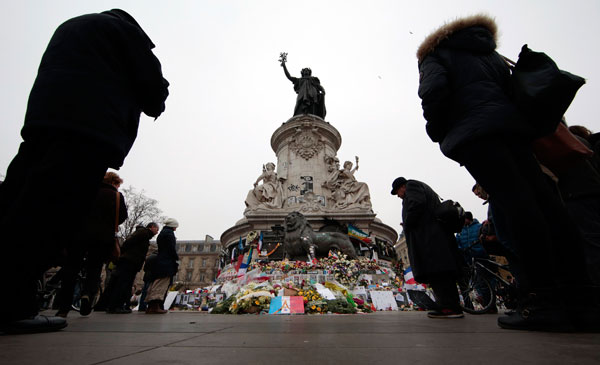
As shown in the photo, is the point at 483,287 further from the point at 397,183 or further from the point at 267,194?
the point at 267,194

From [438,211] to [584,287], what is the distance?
2.32 metres

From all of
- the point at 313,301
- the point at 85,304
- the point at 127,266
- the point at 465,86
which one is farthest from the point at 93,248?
the point at 465,86

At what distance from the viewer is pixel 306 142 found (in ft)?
57.6

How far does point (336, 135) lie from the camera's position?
1872 centimetres

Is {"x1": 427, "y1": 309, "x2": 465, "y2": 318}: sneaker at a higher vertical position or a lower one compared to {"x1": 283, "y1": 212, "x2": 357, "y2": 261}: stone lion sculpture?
lower

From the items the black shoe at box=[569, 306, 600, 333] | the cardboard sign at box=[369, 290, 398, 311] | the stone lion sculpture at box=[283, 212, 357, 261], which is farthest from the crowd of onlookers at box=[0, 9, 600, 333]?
the stone lion sculpture at box=[283, 212, 357, 261]

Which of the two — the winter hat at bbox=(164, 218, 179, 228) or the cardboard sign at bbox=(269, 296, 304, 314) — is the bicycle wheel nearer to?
the cardboard sign at bbox=(269, 296, 304, 314)

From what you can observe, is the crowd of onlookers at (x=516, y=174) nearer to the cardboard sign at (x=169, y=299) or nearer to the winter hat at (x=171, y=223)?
the winter hat at (x=171, y=223)

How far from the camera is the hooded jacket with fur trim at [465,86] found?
2340mm

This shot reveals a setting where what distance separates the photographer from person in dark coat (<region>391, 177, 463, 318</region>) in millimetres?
3871

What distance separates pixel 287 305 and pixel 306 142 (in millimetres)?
13127

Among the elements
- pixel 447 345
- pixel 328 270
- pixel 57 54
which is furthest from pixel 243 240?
pixel 447 345

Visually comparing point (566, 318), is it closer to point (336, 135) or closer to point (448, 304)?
point (448, 304)

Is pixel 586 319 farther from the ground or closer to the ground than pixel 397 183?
closer to the ground
